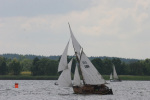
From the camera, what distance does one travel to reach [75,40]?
258 ft

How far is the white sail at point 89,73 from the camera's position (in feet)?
256

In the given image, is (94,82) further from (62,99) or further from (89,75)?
(62,99)

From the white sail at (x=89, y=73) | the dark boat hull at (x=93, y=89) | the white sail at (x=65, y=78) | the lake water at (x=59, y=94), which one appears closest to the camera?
the lake water at (x=59, y=94)

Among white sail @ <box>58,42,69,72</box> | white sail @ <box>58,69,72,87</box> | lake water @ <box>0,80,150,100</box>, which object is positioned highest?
white sail @ <box>58,42,69,72</box>

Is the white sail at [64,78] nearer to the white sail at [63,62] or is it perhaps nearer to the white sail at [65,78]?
the white sail at [65,78]

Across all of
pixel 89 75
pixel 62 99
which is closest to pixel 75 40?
pixel 89 75

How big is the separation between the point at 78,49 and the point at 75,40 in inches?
72.4

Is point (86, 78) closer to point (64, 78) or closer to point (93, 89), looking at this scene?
point (93, 89)

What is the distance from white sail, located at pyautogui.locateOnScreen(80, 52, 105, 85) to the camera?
77938mm

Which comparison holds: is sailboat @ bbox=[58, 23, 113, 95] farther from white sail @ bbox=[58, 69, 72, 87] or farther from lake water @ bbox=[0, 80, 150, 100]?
lake water @ bbox=[0, 80, 150, 100]

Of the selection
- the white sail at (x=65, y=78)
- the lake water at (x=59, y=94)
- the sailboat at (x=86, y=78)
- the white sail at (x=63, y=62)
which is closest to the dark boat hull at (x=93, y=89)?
the sailboat at (x=86, y=78)

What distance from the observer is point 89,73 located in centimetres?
7800

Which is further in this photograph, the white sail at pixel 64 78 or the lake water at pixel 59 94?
the white sail at pixel 64 78

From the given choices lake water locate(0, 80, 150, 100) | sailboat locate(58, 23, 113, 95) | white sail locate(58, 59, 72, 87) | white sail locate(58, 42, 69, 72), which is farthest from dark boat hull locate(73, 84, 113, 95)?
white sail locate(58, 42, 69, 72)
